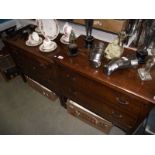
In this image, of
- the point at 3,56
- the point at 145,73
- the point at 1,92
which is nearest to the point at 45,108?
the point at 1,92

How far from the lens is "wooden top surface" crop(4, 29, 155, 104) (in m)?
0.99

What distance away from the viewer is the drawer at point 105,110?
124cm

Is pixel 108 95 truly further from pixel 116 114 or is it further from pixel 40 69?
pixel 40 69

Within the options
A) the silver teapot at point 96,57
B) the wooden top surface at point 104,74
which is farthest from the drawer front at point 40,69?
the silver teapot at point 96,57

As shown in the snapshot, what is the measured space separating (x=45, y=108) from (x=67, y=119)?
351 mm

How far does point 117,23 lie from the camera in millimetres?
1300

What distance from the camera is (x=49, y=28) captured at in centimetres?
157

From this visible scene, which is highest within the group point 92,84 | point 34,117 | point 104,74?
point 104,74

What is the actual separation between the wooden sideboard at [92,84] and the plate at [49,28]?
0.07 metres

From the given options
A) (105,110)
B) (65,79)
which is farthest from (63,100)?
(105,110)

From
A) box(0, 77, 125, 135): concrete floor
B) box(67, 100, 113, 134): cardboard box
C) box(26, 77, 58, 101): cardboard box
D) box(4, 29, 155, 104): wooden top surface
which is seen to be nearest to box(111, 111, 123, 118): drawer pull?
box(67, 100, 113, 134): cardboard box

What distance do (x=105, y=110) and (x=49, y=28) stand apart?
103cm

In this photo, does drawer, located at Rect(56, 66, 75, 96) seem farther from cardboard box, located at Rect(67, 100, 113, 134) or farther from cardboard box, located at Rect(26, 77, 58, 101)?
cardboard box, located at Rect(26, 77, 58, 101)

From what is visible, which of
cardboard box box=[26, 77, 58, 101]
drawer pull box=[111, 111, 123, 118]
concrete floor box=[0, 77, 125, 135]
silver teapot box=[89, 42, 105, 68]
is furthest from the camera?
cardboard box box=[26, 77, 58, 101]
